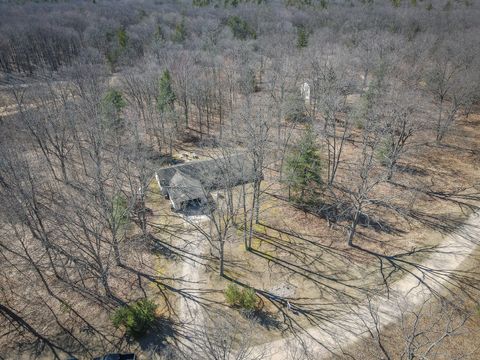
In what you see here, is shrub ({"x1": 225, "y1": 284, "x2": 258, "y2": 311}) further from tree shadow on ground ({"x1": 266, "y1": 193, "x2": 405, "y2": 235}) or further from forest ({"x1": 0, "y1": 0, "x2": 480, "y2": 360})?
tree shadow on ground ({"x1": 266, "y1": 193, "x2": 405, "y2": 235})

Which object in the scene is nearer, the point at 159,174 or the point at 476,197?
the point at 476,197

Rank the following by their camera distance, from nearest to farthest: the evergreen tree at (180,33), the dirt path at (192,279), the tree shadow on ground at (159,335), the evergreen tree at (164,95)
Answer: the tree shadow on ground at (159,335) → the dirt path at (192,279) → the evergreen tree at (164,95) → the evergreen tree at (180,33)

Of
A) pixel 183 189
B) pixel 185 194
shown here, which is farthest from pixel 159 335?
pixel 183 189

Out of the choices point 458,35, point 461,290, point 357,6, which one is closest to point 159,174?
point 461,290

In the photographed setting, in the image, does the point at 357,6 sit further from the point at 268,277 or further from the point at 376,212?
the point at 268,277

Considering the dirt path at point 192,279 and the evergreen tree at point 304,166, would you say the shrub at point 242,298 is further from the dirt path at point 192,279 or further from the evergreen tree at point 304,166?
the evergreen tree at point 304,166

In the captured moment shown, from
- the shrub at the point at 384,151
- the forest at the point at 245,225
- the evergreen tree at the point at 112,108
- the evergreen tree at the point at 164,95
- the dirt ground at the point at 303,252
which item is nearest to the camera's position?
the forest at the point at 245,225

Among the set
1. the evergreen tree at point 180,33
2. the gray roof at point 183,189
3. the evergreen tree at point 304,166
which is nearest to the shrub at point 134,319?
the gray roof at point 183,189
